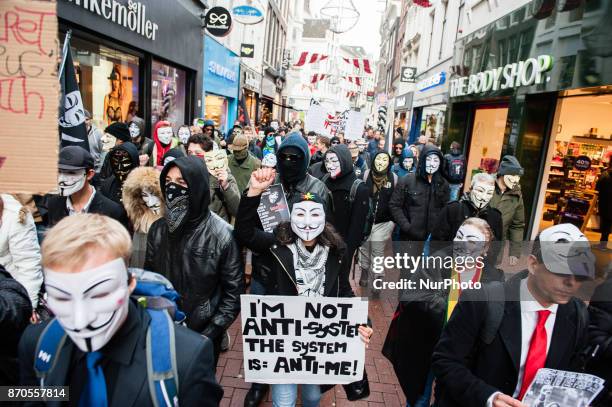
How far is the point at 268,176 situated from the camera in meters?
2.84

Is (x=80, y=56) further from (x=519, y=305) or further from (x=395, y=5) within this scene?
(x=395, y=5)

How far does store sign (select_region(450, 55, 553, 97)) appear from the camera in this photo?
8.02 m

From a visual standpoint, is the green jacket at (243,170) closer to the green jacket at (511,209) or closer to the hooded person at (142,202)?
the hooded person at (142,202)

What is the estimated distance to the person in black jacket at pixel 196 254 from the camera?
254 centimetres

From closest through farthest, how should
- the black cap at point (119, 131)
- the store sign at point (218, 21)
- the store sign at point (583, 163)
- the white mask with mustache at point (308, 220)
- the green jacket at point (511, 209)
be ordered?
1. the white mask with mustache at point (308, 220)
2. the green jacket at point (511, 209)
3. the black cap at point (119, 131)
4. the store sign at point (583, 163)
5. the store sign at point (218, 21)

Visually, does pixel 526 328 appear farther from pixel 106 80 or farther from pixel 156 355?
pixel 106 80

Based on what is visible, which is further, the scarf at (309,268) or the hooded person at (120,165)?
the hooded person at (120,165)

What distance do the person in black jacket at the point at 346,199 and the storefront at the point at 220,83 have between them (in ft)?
36.7

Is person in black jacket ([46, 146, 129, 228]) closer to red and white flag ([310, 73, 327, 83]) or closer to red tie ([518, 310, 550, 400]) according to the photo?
red tie ([518, 310, 550, 400])

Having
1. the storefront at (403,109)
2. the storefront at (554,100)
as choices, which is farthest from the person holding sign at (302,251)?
the storefront at (403,109)

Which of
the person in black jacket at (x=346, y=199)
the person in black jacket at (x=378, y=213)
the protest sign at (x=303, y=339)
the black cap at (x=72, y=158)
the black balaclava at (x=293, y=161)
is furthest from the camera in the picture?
the person in black jacket at (x=378, y=213)

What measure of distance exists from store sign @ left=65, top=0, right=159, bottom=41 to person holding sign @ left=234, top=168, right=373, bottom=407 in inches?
229

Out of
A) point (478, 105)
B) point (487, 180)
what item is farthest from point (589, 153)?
point (487, 180)

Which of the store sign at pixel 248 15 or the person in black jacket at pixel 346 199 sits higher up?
the store sign at pixel 248 15
